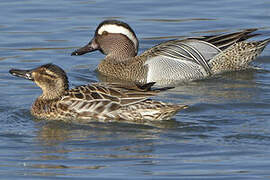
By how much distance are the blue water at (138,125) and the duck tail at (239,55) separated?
0.28 metres

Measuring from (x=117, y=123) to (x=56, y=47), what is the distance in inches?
195

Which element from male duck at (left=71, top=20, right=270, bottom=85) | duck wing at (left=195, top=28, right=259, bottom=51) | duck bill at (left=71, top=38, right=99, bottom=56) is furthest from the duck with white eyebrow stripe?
duck wing at (left=195, top=28, right=259, bottom=51)

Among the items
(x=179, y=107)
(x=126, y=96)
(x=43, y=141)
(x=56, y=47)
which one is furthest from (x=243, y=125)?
(x=56, y=47)

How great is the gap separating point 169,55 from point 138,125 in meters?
3.60

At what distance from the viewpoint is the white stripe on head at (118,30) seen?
46.2 ft

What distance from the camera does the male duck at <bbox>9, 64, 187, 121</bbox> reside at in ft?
34.1

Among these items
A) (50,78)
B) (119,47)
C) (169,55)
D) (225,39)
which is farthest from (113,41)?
(50,78)

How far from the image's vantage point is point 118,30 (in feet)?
46.5

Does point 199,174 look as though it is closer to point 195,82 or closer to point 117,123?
point 117,123

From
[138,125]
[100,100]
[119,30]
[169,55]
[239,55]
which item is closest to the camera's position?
[138,125]

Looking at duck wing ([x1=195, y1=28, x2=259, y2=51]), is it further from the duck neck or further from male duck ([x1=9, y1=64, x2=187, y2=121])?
male duck ([x1=9, y1=64, x2=187, y2=121])

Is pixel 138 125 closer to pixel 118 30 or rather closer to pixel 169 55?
pixel 169 55

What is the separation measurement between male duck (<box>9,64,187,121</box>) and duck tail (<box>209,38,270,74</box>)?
3876mm

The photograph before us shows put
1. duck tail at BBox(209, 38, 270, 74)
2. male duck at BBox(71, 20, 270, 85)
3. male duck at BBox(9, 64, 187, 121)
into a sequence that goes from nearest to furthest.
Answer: male duck at BBox(9, 64, 187, 121) → male duck at BBox(71, 20, 270, 85) → duck tail at BBox(209, 38, 270, 74)
